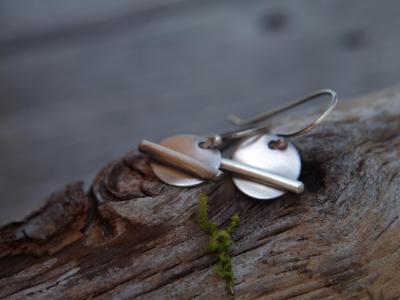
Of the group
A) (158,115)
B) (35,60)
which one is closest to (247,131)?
(158,115)

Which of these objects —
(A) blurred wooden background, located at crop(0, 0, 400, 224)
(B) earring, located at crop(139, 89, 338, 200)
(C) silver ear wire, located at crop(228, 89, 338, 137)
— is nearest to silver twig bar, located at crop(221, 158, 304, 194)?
(B) earring, located at crop(139, 89, 338, 200)

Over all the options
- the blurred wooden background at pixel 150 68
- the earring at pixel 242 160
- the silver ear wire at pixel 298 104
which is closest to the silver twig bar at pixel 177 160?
the earring at pixel 242 160

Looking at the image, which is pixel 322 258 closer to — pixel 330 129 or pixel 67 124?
pixel 330 129

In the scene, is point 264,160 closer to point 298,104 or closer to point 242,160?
point 242,160

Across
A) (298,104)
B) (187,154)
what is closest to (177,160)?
(187,154)

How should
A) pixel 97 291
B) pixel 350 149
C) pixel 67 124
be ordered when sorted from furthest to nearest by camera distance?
pixel 67 124, pixel 350 149, pixel 97 291

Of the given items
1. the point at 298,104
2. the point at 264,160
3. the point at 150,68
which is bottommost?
the point at 264,160

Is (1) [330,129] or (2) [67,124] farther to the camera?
(2) [67,124]
